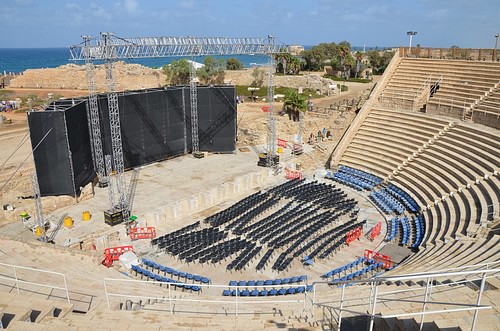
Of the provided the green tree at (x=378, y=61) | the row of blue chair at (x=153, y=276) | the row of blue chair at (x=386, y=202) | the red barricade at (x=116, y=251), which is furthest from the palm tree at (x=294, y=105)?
the green tree at (x=378, y=61)

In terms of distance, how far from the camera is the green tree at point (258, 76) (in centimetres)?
6070

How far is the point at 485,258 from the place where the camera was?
13875 millimetres

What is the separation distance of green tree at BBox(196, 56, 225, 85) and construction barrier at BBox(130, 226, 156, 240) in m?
40.6

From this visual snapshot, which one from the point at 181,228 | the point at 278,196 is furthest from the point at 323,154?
the point at 181,228

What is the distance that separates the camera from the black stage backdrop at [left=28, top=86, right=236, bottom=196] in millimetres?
24656

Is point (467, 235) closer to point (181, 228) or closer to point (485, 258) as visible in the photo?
point (485, 258)

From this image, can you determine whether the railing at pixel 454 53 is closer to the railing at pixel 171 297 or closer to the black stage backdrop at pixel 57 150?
the railing at pixel 171 297

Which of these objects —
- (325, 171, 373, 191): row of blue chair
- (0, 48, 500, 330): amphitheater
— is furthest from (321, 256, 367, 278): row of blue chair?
(325, 171, 373, 191): row of blue chair

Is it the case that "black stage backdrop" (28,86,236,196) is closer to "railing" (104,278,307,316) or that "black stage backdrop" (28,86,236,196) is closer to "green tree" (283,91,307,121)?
"green tree" (283,91,307,121)

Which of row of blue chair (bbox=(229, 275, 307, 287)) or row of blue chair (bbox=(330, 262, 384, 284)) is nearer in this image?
row of blue chair (bbox=(229, 275, 307, 287))

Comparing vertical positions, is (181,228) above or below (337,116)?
below

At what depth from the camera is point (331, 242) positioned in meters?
22.0

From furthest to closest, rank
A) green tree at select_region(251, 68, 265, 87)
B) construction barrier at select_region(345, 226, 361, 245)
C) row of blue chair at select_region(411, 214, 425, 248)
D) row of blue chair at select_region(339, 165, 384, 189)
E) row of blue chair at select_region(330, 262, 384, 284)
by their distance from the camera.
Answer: green tree at select_region(251, 68, 265, 87)
row of blue chair at select_region(339, 165, 384, 189)
construction barrier at select_region(345, 226, 361, 245)
row of blue chair at select_region(411, 214, 425, 248)
row of blue chair at select_region(330, 262, 384, 284)

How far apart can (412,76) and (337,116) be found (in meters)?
8.42
